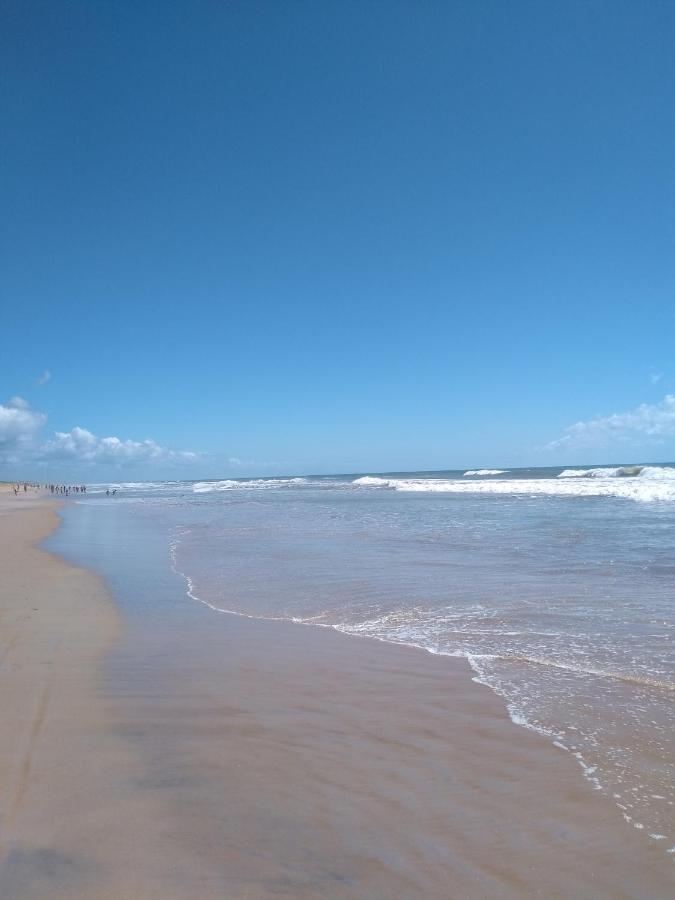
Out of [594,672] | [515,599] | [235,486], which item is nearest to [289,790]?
[594,672]

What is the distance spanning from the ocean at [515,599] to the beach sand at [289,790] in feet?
1.33

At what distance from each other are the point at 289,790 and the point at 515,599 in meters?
5.60

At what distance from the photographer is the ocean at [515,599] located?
408 cm

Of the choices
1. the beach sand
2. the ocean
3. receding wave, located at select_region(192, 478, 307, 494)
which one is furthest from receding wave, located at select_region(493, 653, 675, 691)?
receding wave, located at select_region(192, 478, 307, 494)

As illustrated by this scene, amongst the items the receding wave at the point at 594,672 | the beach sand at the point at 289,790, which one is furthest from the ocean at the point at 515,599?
the beach sand at the point at 289,790

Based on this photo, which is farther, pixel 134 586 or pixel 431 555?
pixel 431 555

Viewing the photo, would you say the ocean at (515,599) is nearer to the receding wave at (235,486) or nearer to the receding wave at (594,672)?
the receding wave at (594,672)

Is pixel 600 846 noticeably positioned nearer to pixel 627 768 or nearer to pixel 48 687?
pixel 627 768

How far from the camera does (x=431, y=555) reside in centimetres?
1244

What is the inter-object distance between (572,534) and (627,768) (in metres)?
12.6

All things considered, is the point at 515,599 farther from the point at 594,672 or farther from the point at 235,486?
the point at 235,486

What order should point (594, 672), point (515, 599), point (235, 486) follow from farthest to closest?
point (235, 486)
point (515, 599)
point (594, 672)

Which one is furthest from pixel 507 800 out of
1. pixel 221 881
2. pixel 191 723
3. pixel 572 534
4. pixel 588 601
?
pixel 572 534

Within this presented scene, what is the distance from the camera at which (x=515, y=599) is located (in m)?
8.25
